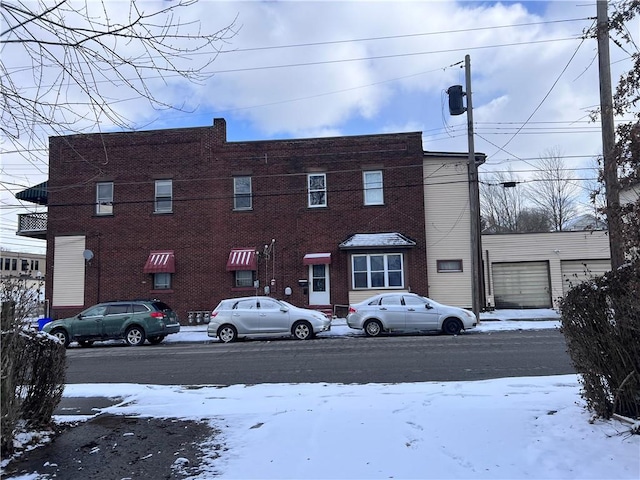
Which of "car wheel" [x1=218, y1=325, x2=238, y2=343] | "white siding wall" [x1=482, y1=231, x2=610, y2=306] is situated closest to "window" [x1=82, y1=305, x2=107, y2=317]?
"car wheel" [x1=218, y1=325, x2=238, y2=343]

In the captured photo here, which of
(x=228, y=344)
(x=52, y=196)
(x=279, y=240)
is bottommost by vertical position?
(x=228, y=344)

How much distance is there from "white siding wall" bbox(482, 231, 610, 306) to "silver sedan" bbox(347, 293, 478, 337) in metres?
9.07

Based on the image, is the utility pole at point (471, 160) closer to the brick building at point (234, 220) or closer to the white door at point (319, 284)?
the brick building at point (234, 220)

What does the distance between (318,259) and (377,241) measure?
285 cm

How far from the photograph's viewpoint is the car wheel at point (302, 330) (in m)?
16.4

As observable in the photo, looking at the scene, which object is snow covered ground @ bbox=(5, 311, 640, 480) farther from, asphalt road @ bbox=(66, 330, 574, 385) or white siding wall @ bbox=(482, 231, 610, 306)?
white siding wall @ bbox=(482, 231, 610, 306)

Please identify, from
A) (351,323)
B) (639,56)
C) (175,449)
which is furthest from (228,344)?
(639,56)

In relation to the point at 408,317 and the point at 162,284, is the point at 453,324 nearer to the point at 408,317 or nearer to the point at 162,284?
the point at 408,317

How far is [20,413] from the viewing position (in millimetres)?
4941

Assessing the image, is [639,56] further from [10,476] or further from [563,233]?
[563,233]

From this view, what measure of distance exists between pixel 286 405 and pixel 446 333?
37.0 feet

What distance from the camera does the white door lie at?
2309cm

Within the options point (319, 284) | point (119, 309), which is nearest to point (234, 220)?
point (319, 284)

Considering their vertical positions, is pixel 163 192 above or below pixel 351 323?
above
